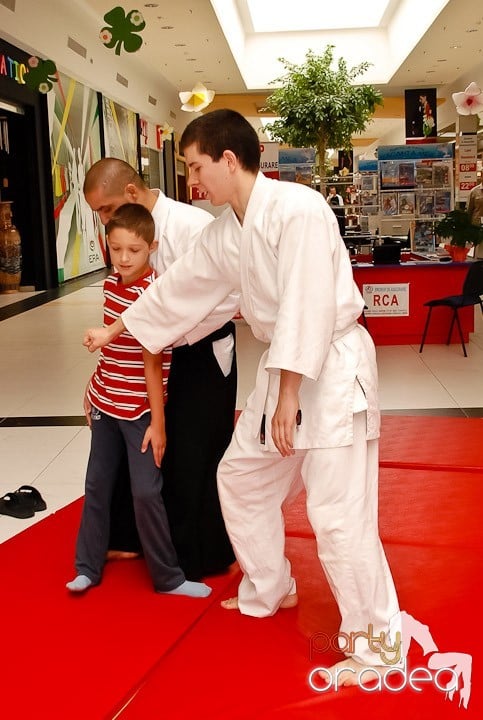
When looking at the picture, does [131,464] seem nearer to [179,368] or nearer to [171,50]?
[179,368]

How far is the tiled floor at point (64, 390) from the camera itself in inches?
160

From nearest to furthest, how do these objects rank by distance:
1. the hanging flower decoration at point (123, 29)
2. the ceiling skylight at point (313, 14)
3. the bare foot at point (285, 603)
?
the bare foot at point (285, 603) < the hanging flower decoration at point (123, 29) < the ceiling skylight at point (313, 14)

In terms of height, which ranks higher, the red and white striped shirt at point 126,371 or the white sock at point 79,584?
the red and white striped shirt at point 126,371

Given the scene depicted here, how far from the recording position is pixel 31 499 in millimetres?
3482

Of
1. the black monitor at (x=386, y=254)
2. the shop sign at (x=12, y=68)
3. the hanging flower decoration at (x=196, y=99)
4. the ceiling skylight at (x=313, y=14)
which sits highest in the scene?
the ceiling skylight at (x=313, y=14)

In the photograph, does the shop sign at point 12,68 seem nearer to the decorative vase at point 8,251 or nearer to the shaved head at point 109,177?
the decorative vase at point 8,251

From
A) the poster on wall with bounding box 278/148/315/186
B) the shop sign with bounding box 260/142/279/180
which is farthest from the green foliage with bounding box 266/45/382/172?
the shop sign with bounding box 260/142/279/180

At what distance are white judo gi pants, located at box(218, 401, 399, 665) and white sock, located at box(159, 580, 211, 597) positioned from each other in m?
0.29

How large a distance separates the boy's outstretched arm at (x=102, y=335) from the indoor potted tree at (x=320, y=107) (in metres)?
7.47

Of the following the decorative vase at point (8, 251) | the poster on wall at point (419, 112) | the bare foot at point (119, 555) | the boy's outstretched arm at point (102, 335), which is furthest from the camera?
the poster on wall at point (419, 112)

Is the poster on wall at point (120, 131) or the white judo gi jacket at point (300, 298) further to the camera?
the poster on wall at point (120, 131)

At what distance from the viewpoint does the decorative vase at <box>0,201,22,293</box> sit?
1265cm

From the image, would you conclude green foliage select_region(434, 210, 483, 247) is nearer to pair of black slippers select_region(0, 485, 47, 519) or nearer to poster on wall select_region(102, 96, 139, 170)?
pair of black slippers select_region(0, 485, 47, 519)

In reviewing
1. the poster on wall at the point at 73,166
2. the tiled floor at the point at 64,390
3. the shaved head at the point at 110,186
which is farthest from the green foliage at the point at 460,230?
the poster on wall at the point at 73,166
